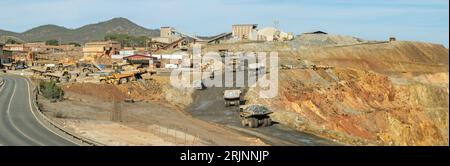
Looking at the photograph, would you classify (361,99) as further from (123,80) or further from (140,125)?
(140,125)

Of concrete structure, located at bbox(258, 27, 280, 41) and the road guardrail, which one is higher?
concrete structure, located at bbox(258, 27, 280, 41)

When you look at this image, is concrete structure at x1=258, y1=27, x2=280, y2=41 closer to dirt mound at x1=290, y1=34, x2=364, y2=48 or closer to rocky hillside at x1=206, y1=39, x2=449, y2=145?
dirt mound at x1=290, y1=34, x2=364, y2=48

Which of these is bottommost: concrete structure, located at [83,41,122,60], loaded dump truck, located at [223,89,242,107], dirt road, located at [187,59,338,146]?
dirt road, located at [187,59,338,146]

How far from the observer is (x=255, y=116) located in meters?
50.8

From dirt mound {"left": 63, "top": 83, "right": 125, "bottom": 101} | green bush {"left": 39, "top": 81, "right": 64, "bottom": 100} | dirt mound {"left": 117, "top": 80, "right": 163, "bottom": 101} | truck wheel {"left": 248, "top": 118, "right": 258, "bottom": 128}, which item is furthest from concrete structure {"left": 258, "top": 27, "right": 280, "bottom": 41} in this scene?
truck wheel {"left": 248, "top": 118, "right": 258, "bottom": 128}

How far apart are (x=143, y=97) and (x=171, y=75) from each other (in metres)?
10.2

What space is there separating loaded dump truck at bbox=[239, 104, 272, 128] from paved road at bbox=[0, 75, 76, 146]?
1830 centimetres

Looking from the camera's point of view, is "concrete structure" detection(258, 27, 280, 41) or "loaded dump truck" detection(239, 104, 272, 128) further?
"concrete structure" detection(258, 27, 280, 41)

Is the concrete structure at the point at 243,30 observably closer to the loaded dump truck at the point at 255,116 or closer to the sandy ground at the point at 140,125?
the sandy ground at the point at 140,125

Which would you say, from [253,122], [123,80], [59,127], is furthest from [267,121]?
[123,80]

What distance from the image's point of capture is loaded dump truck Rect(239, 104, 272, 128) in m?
50.8

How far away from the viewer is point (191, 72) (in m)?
81.7
